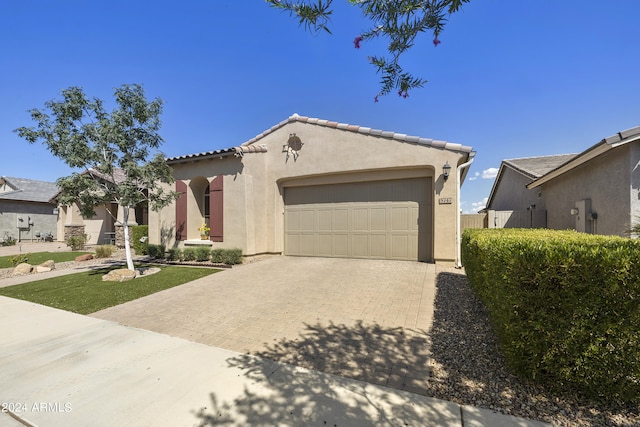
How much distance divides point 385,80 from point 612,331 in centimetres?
314

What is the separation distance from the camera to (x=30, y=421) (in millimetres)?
2449

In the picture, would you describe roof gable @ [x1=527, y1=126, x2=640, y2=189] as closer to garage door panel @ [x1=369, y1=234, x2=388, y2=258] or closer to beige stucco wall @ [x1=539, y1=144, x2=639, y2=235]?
beige stucco wall @ [x1=539, y1=144, x2=639, y2=235]

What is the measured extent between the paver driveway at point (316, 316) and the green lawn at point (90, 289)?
53 centimetres

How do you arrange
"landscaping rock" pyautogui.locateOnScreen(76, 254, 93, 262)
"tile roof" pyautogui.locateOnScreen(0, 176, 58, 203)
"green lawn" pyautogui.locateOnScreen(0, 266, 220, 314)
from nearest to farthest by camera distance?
"green lawn" pyautogui.locateOnScreen(0, 266, 220, 314), "landscaping rock" pyautogui.locateOnScreen(76, 254, 93, 262), "tile roof" pyautogui.locateOnScreen(0, 176, 58, 203)

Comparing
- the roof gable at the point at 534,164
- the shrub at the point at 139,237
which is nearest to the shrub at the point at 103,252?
the shrub at the point at 139,237

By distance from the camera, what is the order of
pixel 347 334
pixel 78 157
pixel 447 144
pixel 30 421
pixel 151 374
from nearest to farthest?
pixel 30 421
pixel 151 374
pixel 347 334
pixel 78 157
pixel 447 144

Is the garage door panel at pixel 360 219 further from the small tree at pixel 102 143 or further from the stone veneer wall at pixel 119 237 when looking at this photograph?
the stone veneer wall at pixel 119 237

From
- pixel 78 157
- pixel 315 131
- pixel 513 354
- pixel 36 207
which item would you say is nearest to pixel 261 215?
pixel 315 131

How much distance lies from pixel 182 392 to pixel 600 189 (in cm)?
1035

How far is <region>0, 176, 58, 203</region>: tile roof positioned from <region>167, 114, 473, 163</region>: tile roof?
19.0 meters

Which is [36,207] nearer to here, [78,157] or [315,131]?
[78,157]

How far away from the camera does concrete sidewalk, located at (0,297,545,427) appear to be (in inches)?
94.0

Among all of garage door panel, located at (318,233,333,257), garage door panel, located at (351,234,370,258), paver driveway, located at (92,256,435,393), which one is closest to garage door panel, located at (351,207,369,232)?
garage door panel, located at (351,234,370,258)

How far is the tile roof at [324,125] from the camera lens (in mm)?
8422
